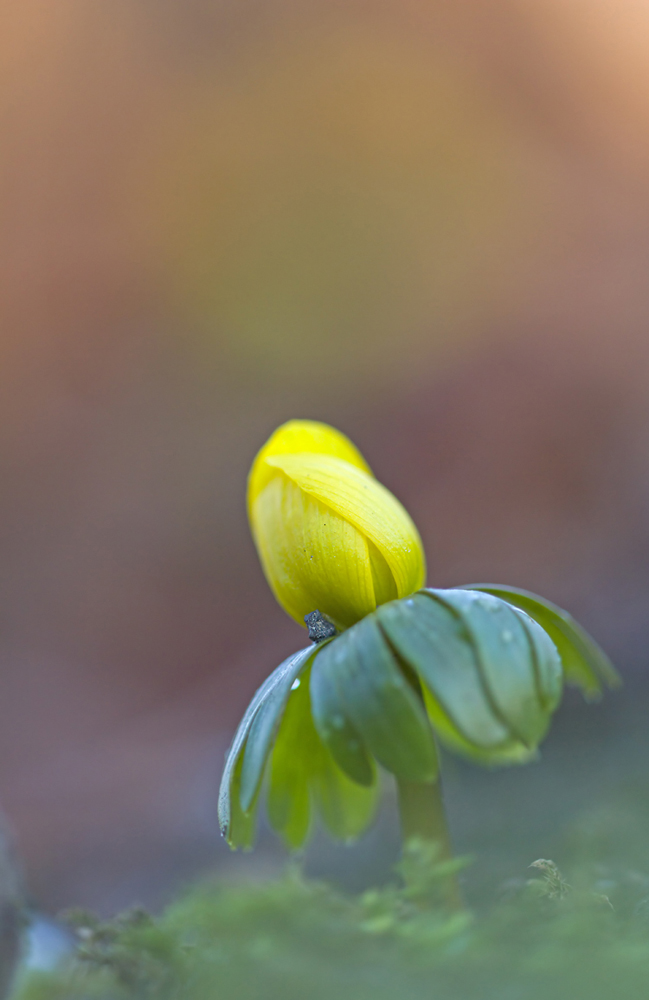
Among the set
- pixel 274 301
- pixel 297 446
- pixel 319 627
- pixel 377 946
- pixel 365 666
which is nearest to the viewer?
pixel 377 946

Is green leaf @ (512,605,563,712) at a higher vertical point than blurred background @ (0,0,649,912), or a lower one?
lower

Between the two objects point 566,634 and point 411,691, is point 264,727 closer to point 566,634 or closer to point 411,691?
point 411,691

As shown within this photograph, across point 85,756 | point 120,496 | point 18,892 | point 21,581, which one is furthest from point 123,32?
point 18,892

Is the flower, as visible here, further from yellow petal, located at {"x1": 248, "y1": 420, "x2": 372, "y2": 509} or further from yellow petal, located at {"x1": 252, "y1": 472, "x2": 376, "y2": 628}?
yellow petal, located at {"x1": 248, "y1": 420, "x2": 372, "y2": 509}

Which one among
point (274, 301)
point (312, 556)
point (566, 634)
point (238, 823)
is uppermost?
point (274, 301)

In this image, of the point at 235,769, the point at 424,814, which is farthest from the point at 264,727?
the point at 424,814

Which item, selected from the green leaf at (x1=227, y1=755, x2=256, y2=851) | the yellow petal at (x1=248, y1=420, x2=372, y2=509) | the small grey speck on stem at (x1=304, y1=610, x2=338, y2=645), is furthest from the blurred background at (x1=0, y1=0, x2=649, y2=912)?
the green leaf at (x1=227, y1=755, x2=256, y2=851)
